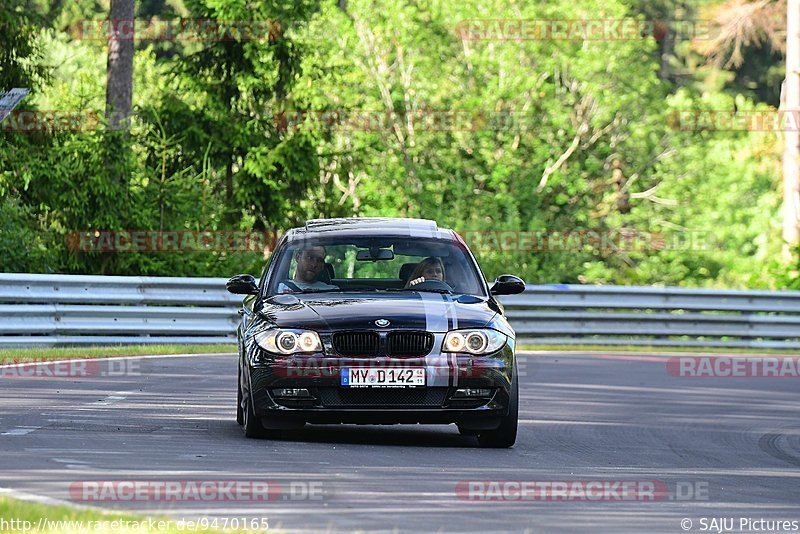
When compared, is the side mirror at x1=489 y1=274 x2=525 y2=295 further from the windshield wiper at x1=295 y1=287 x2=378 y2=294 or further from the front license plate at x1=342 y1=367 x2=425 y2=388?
the front license plate at x1=342 y1=367 x2=425 y2=388

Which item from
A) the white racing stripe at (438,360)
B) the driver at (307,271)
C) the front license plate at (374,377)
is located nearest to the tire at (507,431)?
the white racing stripe at (438,360)

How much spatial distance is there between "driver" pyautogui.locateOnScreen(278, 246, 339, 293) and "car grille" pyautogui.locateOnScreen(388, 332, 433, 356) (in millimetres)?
1127

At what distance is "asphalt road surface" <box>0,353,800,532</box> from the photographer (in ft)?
27.2

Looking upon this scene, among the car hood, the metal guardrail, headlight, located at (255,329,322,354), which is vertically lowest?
the metal guardrail

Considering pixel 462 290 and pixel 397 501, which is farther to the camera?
pixel 462 290

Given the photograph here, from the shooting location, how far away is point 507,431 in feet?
38.5

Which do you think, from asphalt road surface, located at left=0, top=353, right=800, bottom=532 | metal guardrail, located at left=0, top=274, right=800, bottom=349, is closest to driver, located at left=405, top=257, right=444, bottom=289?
asphalt road surface, located at left=0, top=353, right=800, bottom=532

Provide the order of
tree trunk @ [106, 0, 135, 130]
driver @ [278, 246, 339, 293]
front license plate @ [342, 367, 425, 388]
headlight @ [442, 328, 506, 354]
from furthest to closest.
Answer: tree trunk @ [106, 0, 135, 130]
driver @ [278, 246, 339, 293]
headlight @ [442, 328, 506, 354]
front license plate @ [342, 367, 425, 388]

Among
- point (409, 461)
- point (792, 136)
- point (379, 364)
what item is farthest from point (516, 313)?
point (409, 461)

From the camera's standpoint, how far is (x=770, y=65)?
7438 cm

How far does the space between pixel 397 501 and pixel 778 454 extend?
4.81 metres

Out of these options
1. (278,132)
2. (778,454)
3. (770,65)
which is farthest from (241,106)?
(770,65)

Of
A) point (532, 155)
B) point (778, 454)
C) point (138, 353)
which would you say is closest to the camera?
point (778, 454)

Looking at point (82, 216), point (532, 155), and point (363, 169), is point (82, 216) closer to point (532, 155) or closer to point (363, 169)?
point (363, 169)
